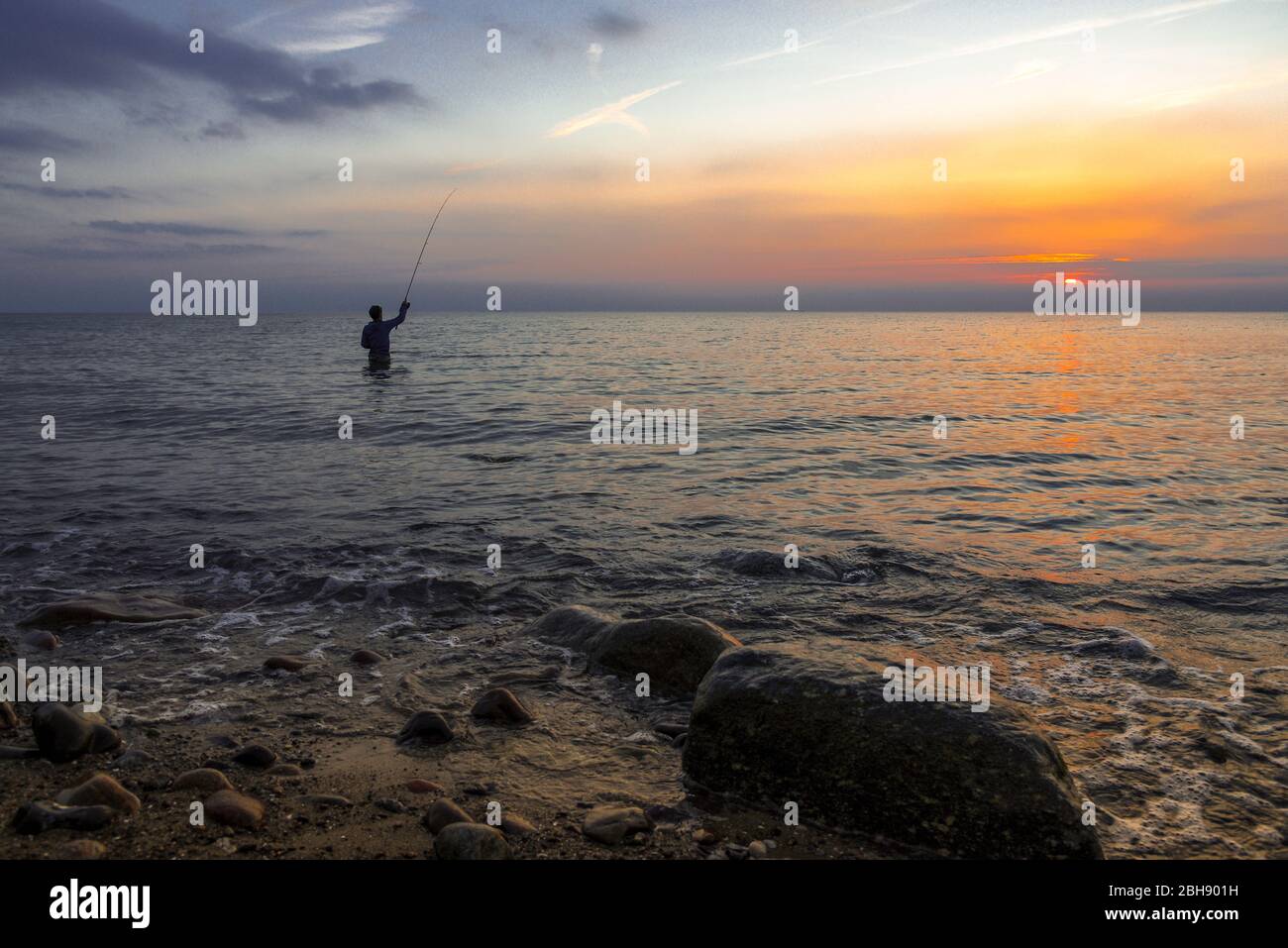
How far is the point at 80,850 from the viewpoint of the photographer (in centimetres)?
382

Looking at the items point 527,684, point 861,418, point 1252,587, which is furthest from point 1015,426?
point 527,684

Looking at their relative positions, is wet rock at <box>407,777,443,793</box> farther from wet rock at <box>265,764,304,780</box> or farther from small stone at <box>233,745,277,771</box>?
small stone at <box>233,745,277,771</box>

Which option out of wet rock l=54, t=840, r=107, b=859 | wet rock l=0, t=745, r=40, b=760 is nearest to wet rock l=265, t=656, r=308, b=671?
wet rock l=0, t=745, r=40, b=760

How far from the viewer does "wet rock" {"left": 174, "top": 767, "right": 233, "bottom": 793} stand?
450cm

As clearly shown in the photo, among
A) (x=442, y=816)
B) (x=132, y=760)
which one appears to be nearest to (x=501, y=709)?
(x=442, y=816)

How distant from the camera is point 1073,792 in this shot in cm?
429

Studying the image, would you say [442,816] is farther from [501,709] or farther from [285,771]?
[501,709]

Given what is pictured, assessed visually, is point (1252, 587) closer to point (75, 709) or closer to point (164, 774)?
point (164, 774)

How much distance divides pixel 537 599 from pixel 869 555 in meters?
4.13

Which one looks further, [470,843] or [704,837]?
[704,837]

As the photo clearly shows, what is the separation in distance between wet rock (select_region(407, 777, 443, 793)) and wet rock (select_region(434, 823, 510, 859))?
57 cm

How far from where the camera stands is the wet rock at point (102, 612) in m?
7.38

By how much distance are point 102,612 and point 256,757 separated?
388 centimetres

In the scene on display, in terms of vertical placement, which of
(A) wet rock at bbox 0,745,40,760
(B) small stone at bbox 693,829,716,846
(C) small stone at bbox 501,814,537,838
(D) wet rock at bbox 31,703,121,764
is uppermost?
(D) wet rock at bbox 31,703,121,764
